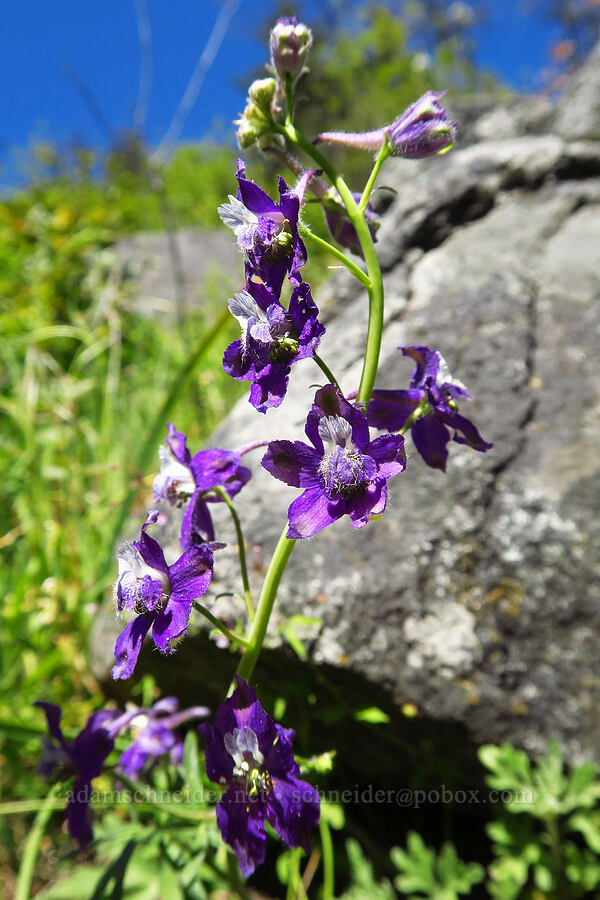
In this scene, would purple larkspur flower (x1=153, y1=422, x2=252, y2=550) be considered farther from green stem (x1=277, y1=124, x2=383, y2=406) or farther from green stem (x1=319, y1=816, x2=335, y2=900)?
green stem (x1=319, y1=816, x2=335, y2=900)

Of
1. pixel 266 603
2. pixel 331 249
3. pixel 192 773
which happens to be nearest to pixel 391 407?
pixel 331 249

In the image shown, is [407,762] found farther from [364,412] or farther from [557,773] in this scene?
[364,412]

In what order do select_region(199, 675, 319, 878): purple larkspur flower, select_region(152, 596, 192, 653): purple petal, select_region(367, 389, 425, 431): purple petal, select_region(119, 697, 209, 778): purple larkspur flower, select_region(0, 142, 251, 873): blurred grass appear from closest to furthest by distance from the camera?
1. select_region(152, 596, 192, 653): purple petal
2. select_region(199, 675, 319, 878): purple larkspur flower
3. select_region(367, 389, 425, 431): purple petal
4. select_region(119, 697, 209, 778): purple larkspur flower
5. select_region(0, 142, 251, 873): blurred grass

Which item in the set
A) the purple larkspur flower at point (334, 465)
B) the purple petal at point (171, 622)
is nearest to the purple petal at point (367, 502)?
the purple larkspur flower at point (334, 465)

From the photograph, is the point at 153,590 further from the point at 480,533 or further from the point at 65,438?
the point at 65,438

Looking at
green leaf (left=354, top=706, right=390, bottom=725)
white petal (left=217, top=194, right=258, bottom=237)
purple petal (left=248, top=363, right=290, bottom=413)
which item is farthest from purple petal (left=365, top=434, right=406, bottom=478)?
green leaf (left=354, top=706, right=390, bottom=725)

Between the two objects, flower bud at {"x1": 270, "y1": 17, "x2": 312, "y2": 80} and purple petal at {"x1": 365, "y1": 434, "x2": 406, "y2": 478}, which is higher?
flower bud at {"x1": 270, "y1": 17, "x2": 312, "y2": 80}
